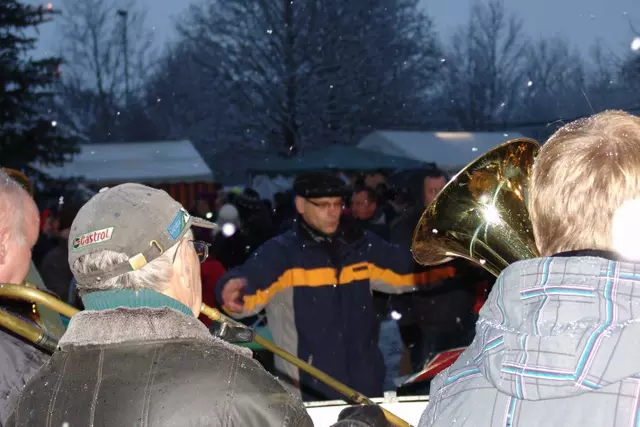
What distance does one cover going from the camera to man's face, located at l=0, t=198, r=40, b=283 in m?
2.53

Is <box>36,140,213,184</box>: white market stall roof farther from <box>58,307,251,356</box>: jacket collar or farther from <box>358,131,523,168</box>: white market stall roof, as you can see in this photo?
<box>58,307,251,356</box>: jacket collar

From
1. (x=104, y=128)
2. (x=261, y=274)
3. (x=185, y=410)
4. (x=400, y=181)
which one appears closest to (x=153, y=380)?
(x=185, y=410)

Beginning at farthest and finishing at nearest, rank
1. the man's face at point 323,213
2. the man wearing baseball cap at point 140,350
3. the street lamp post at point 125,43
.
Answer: the street lamp post at point 125,43
the man's face at point 323,213
the man wearing baseball cap at point 140,350

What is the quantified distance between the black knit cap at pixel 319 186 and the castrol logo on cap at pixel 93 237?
2.57m

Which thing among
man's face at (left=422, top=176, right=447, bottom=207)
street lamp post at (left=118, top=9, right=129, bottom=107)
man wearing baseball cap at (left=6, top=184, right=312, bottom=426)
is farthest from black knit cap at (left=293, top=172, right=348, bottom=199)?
street lamp post at (left=118, top=9, right=129, bottom=107)

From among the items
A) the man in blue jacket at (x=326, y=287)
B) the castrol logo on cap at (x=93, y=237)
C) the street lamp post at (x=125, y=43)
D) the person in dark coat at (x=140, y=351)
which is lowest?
the man in blue jacket at (x=326, y=287)

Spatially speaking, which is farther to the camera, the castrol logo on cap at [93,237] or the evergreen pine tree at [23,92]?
the evergreen pine tree at [23,92]

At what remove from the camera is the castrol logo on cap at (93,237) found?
1663mm

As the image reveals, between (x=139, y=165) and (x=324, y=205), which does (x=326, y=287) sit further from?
(x=139, y=165)

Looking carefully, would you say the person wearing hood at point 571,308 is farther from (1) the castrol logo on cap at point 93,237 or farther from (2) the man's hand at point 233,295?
(2) the man's hand at point 233,295

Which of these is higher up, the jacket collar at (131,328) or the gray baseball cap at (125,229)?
the gray baseball cap at (125,229)

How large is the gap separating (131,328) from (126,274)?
0.13 metres

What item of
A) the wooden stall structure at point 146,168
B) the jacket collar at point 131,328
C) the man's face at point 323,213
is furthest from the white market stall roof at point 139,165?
the jacket collar at point 131,328

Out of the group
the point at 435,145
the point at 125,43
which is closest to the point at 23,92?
the point at 435,145
